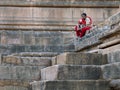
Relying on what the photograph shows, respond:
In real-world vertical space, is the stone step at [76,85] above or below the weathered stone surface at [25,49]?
below

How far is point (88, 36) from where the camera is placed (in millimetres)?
10875

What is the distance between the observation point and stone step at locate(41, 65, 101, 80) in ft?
21.5

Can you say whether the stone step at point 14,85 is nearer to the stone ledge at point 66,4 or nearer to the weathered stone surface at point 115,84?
the weathered stone surface at point 115,84

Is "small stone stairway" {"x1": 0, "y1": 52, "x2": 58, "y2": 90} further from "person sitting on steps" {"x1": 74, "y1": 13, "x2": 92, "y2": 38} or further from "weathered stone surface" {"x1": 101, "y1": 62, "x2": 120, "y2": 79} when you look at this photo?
"person sitting on steps" {"x1": 74, "y1": 13, "x2": 92, "y2": 38}

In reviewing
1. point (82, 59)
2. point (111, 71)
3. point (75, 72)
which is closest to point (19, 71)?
point (82, 59)

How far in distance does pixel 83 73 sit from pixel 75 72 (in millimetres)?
163

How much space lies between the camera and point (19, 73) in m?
7.88

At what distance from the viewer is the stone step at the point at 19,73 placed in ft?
25.7

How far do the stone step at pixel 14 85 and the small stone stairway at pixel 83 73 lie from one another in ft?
0.87

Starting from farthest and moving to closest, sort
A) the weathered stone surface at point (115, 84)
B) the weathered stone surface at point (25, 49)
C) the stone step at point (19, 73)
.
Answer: the weathered stone surface at point (25, 49) < the stone step at point (19, 73) < the weathered stone surface at point (115, 84)

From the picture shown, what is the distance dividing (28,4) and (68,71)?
9.91m

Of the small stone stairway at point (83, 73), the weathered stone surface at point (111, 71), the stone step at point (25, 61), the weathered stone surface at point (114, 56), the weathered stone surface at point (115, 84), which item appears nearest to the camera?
the weathered stone surface at point (115, 84)

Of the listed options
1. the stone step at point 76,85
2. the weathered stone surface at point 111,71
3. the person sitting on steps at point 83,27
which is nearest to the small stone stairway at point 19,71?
the stone step at point 76,85

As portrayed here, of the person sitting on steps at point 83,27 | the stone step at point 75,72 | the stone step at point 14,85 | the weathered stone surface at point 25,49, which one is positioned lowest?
the stone step at point 14,85
